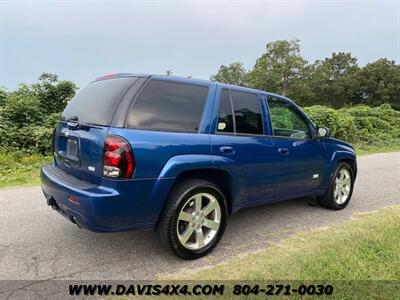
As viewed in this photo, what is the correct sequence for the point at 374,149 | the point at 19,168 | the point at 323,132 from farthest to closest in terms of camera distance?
the point at 374,149
the point at 19,168
the point at 323,132

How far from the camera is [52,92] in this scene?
1134 cm

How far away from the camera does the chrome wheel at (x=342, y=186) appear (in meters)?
5.69

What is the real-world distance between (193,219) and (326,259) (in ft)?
4.45

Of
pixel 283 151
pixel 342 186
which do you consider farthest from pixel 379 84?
pixel 283 151

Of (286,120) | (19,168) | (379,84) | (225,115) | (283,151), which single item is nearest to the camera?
(225,115)

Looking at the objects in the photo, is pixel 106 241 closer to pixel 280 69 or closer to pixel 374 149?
pixel 374 149

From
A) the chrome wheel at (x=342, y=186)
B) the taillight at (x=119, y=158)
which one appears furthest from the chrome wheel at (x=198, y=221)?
the chrome wheel at (x=342, y=186)

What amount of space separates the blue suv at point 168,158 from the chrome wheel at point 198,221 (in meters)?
0.01

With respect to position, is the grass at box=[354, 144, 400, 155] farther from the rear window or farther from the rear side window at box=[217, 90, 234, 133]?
the rear window

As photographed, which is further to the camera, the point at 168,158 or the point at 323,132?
the point at 323,132

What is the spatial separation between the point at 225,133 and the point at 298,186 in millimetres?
1567

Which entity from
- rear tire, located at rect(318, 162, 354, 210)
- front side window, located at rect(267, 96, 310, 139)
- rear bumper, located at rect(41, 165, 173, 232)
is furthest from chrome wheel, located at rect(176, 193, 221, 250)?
rear tire, located at rect(318, 162, 354, 210)

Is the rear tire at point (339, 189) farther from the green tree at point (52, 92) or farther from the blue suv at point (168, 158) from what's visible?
the green tree at point (52, 92)

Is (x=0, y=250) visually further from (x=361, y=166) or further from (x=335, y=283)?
(x=361, y=166)
